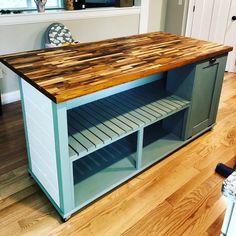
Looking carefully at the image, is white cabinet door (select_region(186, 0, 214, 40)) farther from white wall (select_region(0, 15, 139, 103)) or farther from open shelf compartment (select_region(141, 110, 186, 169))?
open shelf compartment (select_region(141, 110, 186, 169))

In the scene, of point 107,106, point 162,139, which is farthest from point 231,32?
point 107,106

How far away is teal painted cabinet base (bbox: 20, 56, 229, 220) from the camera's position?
1.55 metres

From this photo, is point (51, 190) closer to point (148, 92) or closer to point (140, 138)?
point (140, 138)

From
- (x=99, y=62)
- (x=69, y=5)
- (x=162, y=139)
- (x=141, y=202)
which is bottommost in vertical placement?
(x=141, y=202)

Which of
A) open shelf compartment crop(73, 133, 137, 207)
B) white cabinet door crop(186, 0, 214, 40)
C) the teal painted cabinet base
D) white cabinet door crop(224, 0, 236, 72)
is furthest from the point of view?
white cabinet door crop(186, 0, 214, 40)

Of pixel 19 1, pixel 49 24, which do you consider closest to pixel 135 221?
pixel 49 24

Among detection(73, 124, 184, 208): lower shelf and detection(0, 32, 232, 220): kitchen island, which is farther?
detection(73, 124, 184, 208): lower shelf

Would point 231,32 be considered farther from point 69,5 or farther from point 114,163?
point 114,163

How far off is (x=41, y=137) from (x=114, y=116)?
542 millimetres

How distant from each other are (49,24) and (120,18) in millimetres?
1123

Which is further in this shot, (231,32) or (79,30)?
(231,32)

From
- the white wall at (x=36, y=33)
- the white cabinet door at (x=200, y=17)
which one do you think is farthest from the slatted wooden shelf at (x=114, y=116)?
the white cabinet door at (x=200, y=17)

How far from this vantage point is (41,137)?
164cm

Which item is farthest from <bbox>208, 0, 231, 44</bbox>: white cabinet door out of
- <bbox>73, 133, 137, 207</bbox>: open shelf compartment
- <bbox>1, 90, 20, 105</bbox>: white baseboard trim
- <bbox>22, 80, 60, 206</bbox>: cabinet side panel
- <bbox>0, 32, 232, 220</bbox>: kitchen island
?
<bbox>22, 80, 60, 206</bbox>: cabinet side panel
